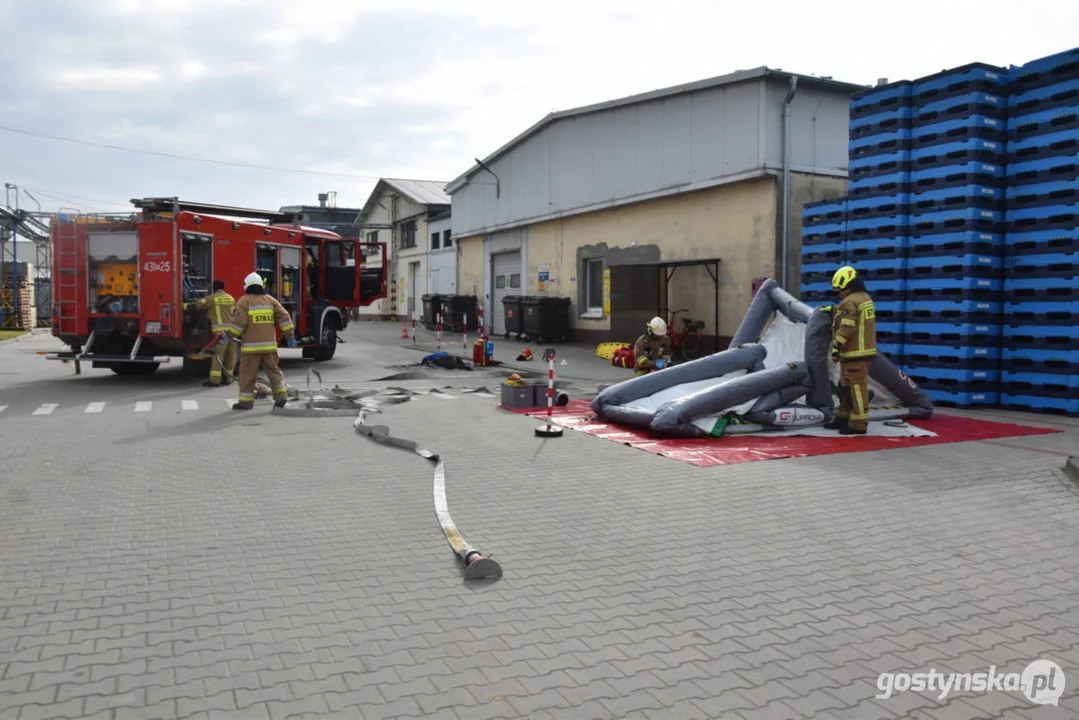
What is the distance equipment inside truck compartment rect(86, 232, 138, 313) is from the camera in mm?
15039

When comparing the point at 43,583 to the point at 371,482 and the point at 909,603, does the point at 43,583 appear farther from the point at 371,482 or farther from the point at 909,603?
the point at 909,603

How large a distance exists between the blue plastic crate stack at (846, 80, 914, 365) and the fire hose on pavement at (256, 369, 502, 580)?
6575 mm

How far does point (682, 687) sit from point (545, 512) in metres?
2.90

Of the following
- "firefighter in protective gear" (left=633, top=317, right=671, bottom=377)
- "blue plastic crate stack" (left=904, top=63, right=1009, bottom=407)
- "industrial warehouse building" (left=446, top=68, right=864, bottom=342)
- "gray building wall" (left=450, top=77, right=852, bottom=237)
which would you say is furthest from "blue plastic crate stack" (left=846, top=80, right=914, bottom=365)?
"gray building wall" (left=450, top=77, right=852, bottom=237)

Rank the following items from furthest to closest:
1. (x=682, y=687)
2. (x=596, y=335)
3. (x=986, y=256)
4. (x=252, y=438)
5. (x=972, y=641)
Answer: (x=596, y=335) → (x=986, y=256) → (x=252, y=438) → (x=972, y=641) → (x=682, y=687)

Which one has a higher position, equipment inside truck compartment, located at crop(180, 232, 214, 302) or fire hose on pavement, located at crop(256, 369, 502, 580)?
equipment inside truck compartment, located at crop(180, 232, 214, 302)

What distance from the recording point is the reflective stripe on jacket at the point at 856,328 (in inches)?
376

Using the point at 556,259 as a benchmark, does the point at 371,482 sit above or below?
below

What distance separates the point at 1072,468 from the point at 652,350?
6.05 meters

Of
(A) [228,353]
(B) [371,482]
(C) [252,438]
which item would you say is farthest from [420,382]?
(B) [371,482]

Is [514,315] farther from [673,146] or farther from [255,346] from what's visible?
[255,346]

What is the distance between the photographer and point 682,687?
11.3ft

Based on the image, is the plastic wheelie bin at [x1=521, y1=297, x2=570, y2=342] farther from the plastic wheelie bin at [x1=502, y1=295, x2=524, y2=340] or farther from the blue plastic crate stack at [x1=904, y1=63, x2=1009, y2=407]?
the blue plastic crate stack at [x1=904, y1=63, x2=1009, y2=407]

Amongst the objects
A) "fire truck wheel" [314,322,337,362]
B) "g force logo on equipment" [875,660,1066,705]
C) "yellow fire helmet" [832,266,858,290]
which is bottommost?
"g force logo on equipment" [875,660,1066,705]
